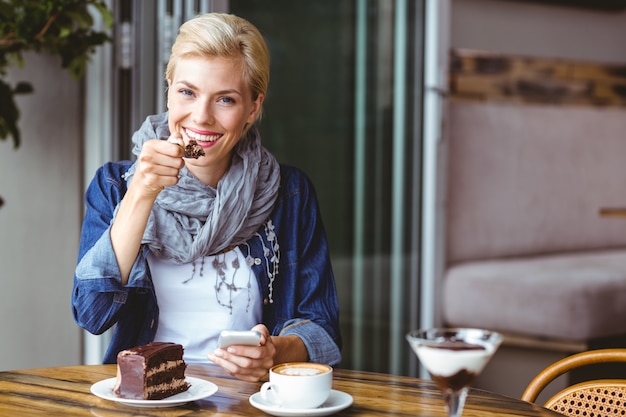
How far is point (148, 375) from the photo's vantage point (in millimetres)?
1176

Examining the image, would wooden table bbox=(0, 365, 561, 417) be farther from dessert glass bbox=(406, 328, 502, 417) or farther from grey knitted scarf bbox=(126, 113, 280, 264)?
grey knitted scarf bbox=(126, 113, 280, 264)

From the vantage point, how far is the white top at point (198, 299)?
5.42 feet

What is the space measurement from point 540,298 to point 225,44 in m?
2.04

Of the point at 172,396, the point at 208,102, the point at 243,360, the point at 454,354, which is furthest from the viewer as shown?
the point at 208,102

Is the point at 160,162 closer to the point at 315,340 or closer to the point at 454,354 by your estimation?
the point at 315,340

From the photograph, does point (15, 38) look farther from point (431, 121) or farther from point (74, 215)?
point (431, 121)

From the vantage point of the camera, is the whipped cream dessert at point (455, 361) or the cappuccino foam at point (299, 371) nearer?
the whipped cream dessert at point (455, 361)

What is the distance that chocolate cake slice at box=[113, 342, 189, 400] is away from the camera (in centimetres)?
118

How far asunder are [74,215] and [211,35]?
1402 millimetres

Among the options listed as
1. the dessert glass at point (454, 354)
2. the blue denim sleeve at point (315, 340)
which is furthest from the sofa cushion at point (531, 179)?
the dessert glass at point (454, 354)

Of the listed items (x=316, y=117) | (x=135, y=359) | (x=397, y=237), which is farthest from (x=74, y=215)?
(x=135, y=359)

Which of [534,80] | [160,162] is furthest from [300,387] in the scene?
[534,80]

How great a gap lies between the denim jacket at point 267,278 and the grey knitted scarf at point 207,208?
45mm

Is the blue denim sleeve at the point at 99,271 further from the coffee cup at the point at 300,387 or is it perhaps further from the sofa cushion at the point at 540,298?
the sofa cushion at the point at 540,298
